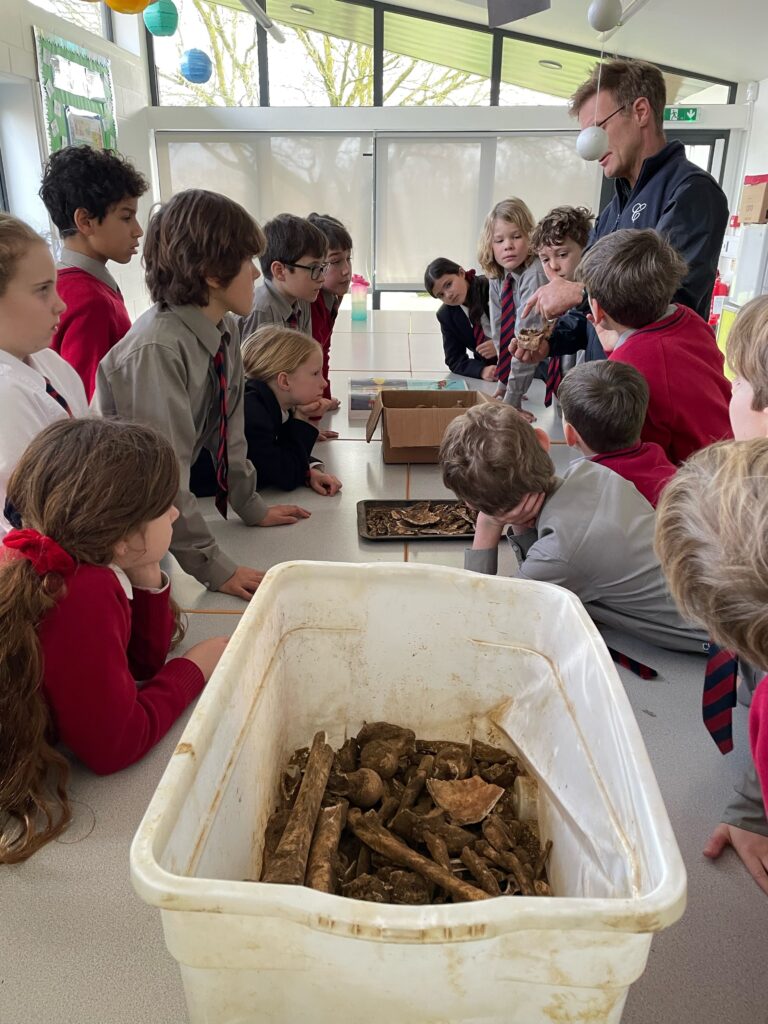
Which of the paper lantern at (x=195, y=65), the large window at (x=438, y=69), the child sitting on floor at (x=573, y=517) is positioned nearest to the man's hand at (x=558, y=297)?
the child sitting on floor at (x=573, y=517)

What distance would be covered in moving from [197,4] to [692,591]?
7875mm

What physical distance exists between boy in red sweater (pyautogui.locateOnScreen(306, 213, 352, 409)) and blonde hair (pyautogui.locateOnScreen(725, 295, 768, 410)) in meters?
1.83

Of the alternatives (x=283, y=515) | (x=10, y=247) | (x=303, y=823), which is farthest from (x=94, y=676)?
(x=283, y=515)

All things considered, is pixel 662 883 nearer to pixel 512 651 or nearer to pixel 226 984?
pixel 226 984

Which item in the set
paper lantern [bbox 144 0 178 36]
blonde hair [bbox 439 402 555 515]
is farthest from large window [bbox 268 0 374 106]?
blonde hair [bbox 439 402 555 515]

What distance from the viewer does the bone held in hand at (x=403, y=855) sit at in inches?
27.1

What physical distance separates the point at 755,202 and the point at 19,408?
21.1ft

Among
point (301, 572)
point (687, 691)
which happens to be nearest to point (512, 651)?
point (301, 572)

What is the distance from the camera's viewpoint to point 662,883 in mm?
452

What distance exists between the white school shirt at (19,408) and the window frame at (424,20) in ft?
22.5

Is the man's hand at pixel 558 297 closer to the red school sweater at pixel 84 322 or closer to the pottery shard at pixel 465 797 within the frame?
the red school sweater at pixel 84 322

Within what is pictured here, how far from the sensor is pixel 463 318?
3.22 meters

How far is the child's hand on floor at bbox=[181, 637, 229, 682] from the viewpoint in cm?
111

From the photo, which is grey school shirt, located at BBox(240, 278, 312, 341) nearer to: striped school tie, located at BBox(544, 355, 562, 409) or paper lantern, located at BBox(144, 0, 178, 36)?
striped school tie, located at BBox(544, 355, 562, 409)
